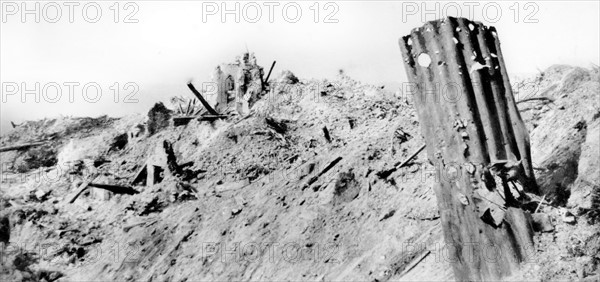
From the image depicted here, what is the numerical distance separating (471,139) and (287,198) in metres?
5.26

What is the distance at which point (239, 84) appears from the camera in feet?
66.2

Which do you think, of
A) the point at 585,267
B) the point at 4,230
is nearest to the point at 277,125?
the point at 4,230

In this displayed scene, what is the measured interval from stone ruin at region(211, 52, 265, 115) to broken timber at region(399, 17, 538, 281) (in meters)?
10.1

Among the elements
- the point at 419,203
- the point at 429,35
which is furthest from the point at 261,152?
the point at 429,35

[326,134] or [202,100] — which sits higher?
[202,100]

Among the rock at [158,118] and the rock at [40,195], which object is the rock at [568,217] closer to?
the rock at [40,195]

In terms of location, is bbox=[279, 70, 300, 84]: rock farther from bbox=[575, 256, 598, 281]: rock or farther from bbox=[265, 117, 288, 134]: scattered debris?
bbox=[575, 256, 598, 281]: rock

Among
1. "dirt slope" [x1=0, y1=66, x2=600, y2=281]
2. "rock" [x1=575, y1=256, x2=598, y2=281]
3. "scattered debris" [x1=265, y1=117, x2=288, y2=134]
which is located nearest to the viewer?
"rock" [x1=575, y1=256, x2=598, y2=281]

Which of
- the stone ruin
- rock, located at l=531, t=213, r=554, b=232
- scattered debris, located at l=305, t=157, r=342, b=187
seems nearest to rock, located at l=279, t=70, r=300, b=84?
the stone ruin

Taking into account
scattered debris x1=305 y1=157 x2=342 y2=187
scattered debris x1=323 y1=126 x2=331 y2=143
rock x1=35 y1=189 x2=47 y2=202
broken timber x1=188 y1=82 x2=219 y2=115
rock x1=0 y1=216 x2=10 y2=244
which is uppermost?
broken timber x1=188 y1=82 x2=219 y2=115

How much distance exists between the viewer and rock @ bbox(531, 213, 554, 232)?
352 inches

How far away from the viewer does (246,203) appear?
14188mm

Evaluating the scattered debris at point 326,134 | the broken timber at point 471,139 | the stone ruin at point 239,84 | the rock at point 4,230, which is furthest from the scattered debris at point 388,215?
the rock at point 4,230

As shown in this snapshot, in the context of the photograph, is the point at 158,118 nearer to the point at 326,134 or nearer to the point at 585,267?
the point at 326,134
